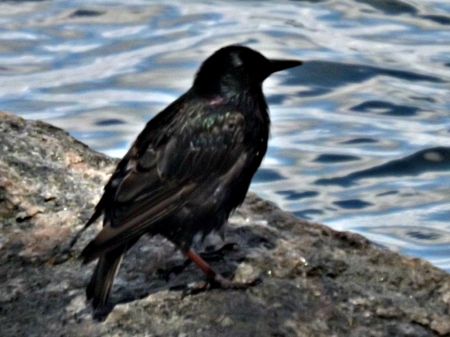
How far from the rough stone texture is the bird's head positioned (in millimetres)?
667

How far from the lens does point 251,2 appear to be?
49.1 ft

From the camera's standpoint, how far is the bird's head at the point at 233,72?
251 inches

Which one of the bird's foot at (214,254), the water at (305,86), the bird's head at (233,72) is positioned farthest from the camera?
the water at (305,86)

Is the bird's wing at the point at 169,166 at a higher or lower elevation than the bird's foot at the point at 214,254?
higher

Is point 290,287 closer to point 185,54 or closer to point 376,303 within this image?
point 376,303

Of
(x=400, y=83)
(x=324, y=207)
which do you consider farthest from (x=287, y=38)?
(x=324, y=207)

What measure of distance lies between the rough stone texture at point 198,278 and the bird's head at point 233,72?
0.67m

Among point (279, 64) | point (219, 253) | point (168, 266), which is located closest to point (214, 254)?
point (219, 253)

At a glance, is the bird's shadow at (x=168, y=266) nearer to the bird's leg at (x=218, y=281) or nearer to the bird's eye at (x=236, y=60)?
the bird's leg at (x=218, y=281)

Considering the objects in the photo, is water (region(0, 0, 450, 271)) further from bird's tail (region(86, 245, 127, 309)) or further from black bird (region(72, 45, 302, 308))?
bird's tail (region(86, 245, 127, 309))

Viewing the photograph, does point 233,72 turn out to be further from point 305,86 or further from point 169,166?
point 305,86

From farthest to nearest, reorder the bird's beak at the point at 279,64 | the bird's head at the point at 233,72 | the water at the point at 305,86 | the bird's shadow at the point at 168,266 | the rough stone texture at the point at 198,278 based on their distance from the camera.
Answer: the water at the point at 305,86 → the bird's beak at the point at 279,64 → the bird's head at the point at 233,72 → the bird's shadow at the point at 168,266 → the rough stone texture at the point at 198,278

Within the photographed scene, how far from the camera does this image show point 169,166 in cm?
596

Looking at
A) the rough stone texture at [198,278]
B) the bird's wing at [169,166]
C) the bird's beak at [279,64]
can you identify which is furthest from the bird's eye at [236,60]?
the rough stone texture at [198,278]
